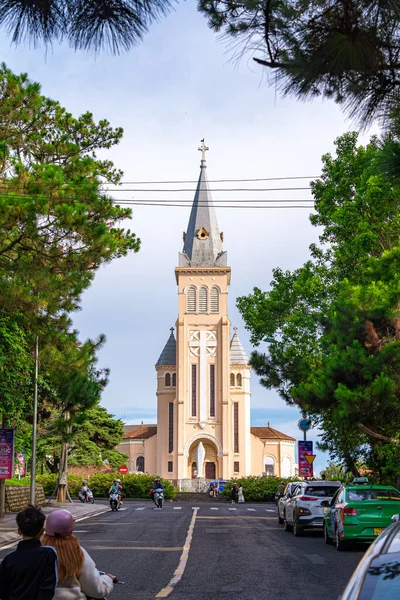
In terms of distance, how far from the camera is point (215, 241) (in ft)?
331

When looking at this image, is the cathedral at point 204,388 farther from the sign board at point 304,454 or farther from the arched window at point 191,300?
the sign board at point 304,454

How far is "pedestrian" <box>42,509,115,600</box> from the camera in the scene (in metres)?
5.71

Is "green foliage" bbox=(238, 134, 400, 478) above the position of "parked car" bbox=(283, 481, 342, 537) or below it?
above

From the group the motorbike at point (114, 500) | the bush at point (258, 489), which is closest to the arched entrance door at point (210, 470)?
the bush at point (258, 489)

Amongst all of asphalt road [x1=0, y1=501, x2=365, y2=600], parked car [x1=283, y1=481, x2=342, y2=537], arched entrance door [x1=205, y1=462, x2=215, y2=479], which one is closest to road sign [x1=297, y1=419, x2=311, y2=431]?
asphalt road [x1=0, y1=501, x2=365, y2=600]

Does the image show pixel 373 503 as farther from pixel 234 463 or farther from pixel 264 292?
pixel 234 463

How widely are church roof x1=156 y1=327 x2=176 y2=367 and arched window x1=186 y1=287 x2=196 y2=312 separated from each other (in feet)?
26.3

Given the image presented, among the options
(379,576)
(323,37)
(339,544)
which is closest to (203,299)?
(339,544)

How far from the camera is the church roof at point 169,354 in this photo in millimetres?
102250

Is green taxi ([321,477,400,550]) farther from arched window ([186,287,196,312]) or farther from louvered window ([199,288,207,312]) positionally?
arched window ([186,287,196,312])

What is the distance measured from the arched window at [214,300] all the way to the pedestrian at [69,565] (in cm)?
9169

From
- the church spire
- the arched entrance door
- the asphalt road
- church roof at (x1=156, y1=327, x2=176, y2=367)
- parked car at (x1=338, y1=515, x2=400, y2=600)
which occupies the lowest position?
the asphalt road

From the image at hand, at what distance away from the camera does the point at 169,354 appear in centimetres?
10356

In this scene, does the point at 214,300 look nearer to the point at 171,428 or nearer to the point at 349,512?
the point at 171,428
